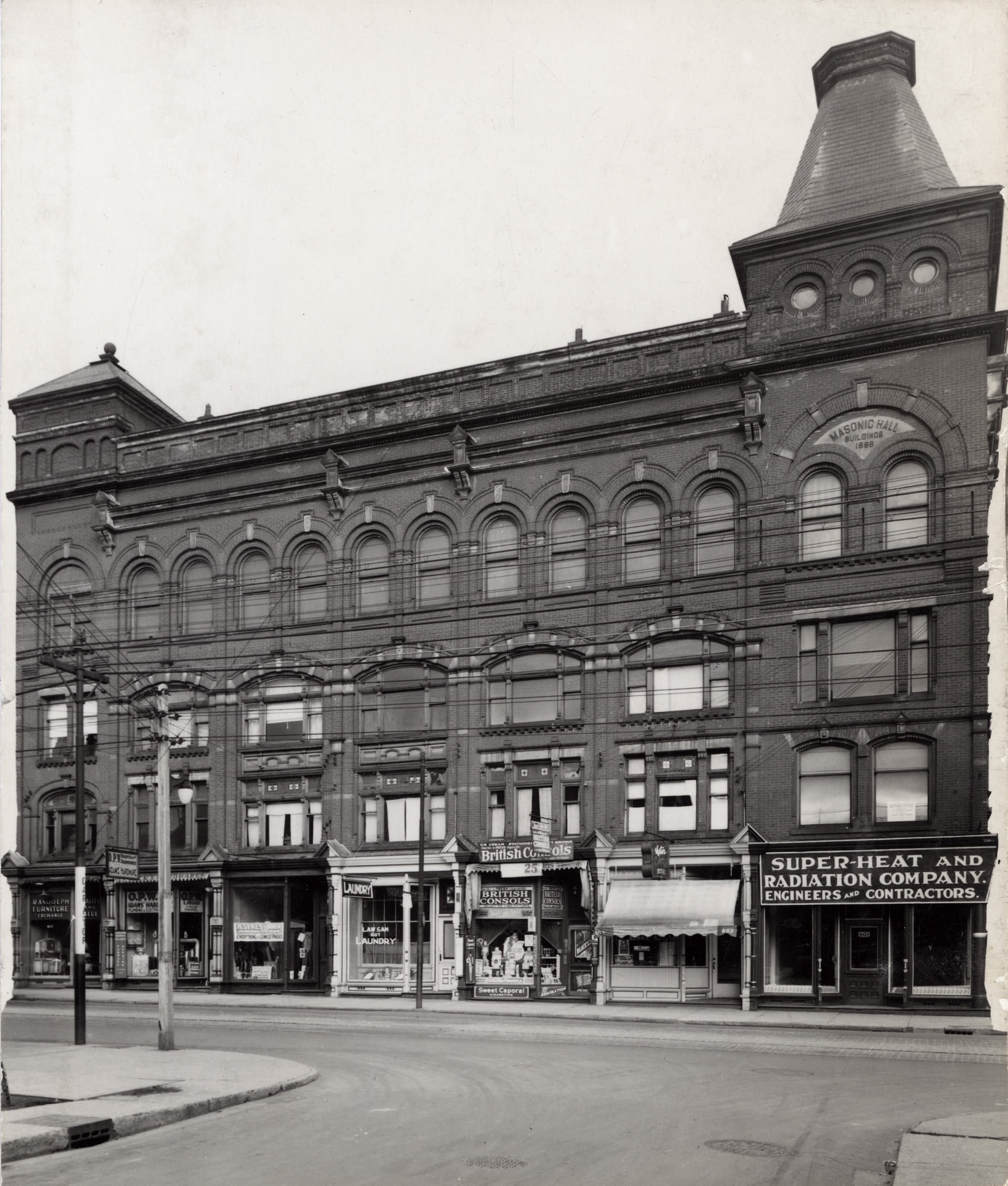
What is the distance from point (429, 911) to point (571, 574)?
972cm

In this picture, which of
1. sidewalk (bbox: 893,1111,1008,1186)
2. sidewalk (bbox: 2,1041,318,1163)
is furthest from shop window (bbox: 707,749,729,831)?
sidewalk (bbox: 893,1111,1008,1186)

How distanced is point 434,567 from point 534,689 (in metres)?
4.16

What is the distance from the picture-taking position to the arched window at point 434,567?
3194cm

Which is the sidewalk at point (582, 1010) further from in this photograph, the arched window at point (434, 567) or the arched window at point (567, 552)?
the arched window at point (567, 552)

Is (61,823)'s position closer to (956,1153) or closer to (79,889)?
(79,889)

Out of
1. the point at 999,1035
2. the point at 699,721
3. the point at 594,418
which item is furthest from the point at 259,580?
the point at 999,1035

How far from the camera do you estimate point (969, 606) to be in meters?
27.1

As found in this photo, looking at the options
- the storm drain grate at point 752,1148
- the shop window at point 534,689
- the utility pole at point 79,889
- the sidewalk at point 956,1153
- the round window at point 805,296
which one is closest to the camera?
the sidewalk at point 956,1153

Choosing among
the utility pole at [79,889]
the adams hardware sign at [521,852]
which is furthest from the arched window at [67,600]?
the adams hardware sign at [521,852]

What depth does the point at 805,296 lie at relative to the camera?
96.4 ft

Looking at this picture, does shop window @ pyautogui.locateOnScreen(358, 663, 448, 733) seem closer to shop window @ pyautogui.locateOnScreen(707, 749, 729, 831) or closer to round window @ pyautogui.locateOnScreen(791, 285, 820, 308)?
shop window @ pyautogui.locateOnScreen(707, 749, 729, 831)

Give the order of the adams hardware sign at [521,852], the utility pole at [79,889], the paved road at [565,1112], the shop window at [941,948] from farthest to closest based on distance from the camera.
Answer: the adams hardware sign at [521,852]
the shop window at [941,948]
the utility pole at [79,889]
the paved road at [565,1112]

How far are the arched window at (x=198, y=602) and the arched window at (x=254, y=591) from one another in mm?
828

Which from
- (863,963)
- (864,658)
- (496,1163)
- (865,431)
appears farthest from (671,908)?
(496,1163)
